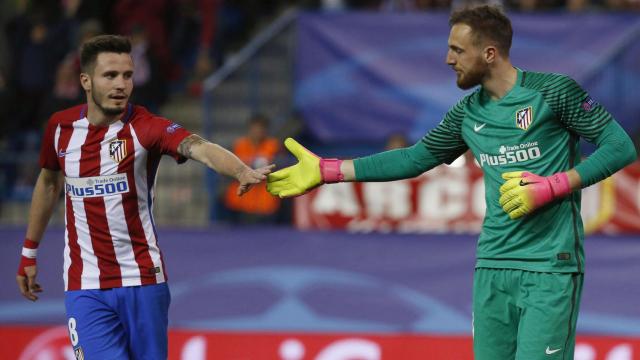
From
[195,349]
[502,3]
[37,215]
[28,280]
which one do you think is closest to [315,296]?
[195,349]

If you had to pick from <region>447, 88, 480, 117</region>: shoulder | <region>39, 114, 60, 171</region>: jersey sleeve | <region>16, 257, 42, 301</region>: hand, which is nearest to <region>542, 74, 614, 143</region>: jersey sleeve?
<region>447, 88, 480, 117</region>: shoulder

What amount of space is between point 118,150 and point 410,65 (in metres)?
7.79

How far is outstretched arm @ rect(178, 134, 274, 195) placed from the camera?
5.82 m

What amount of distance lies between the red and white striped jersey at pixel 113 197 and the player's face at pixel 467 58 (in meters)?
1.46

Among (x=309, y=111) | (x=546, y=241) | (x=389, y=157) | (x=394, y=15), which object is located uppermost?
(x=394, y=15)

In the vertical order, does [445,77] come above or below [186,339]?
above

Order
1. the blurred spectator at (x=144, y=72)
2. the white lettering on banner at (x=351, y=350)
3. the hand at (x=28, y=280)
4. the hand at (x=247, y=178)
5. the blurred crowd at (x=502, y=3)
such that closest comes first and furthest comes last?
the hand at (x=247, y=178) → the hand at (x=28, y=280) → the white lettering on banner at (x=351, y=350) → the blurred crowd at (x=502, y=3) → the blurred spectator at (x=144, y=72)

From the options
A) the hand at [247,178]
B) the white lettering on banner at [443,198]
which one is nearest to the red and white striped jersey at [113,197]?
the hand at [247,178]

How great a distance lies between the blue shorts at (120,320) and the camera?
6.16m

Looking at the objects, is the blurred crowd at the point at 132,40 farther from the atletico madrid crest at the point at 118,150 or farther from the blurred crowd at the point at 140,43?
the atletico madrid crest at the point at 118,150

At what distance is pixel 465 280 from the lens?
9.37 metres

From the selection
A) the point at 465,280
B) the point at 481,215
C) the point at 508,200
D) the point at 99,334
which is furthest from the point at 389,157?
the point at 481,215

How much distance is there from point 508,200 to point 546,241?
0.32m

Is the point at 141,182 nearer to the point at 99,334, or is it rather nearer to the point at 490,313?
the point at 99,334
